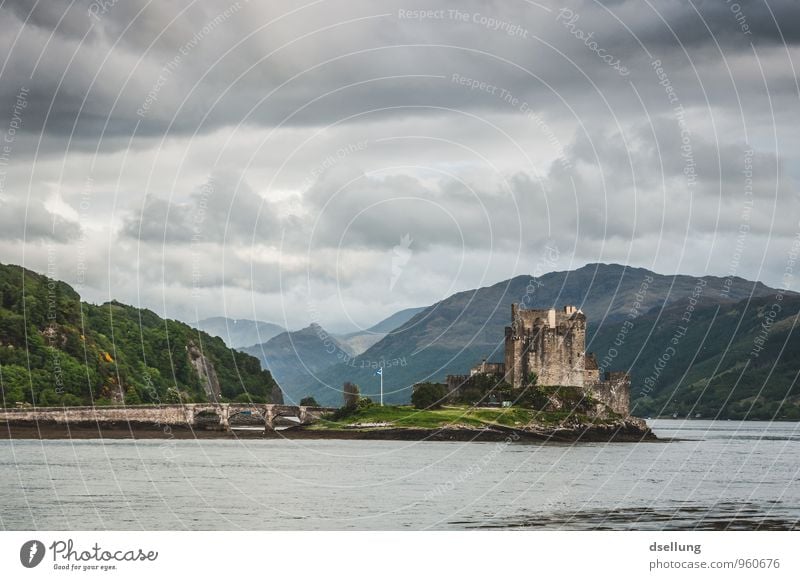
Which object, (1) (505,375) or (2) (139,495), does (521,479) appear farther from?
(1) (505,375)

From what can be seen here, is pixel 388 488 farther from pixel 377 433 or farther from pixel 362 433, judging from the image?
pixel 362 433

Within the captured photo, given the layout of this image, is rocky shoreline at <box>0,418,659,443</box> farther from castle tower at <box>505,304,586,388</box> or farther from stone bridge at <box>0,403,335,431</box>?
castle tower at <box>505,304,586,388</box>

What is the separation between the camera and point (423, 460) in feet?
348

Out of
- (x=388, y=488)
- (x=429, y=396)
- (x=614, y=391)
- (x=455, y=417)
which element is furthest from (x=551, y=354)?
(x=388, y=488)

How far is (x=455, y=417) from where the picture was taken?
140250 millimetres

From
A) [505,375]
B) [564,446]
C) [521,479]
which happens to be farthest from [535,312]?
[521,479]

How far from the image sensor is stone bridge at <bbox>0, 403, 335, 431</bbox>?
13688cm

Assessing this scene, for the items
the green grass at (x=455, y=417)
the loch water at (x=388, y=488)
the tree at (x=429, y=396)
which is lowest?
the loch water at (x=388, y=488)

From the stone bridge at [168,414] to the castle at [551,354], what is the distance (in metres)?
26.6

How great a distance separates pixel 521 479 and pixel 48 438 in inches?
2491

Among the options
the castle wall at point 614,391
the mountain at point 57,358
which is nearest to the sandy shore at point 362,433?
the castle wall at point 614,391

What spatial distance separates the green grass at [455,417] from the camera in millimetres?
138750

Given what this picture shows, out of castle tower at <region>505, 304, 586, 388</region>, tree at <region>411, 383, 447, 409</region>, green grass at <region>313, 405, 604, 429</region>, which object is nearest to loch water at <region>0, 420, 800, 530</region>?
green grass at <region>313, 405, 604, 429</region>

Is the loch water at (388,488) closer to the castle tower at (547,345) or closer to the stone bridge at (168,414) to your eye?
the stone bridge at (168,414)
